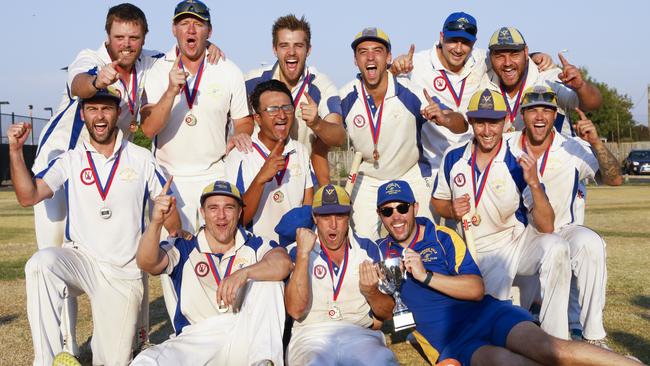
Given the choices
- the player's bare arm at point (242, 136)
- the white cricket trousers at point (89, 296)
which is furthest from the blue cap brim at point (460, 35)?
the white cricket trousers at point (89, 296)

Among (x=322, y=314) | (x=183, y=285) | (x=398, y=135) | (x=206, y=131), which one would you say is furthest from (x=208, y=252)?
(x=398, y=135)

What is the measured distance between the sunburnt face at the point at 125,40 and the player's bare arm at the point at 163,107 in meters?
0.39

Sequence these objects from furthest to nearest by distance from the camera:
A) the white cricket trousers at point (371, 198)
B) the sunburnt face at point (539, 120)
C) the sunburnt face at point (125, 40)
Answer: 1. the white cricket trousers at point (371, 198)
2. the sunburnt face at point (125, 40)
3. the sunburnt face at point (539, 120)

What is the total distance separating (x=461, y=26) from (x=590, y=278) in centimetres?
277

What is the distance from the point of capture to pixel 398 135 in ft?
25.4

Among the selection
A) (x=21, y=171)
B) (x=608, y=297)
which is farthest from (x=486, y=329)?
(x=608, y=297)

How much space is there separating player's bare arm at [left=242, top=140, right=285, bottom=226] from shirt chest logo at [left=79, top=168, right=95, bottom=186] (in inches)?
51.8

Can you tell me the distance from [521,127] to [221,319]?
3730 mm

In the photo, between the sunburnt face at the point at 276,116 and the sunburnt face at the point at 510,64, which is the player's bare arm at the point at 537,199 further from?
the sunburnt face at the point at 276,116

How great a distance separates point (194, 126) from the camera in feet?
24.5

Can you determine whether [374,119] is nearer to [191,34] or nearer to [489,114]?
[489,114]

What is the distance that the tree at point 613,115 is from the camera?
6462cm

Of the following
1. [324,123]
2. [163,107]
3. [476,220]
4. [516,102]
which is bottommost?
[476,220]

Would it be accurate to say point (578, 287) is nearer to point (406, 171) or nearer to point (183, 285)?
point (406, 171)
